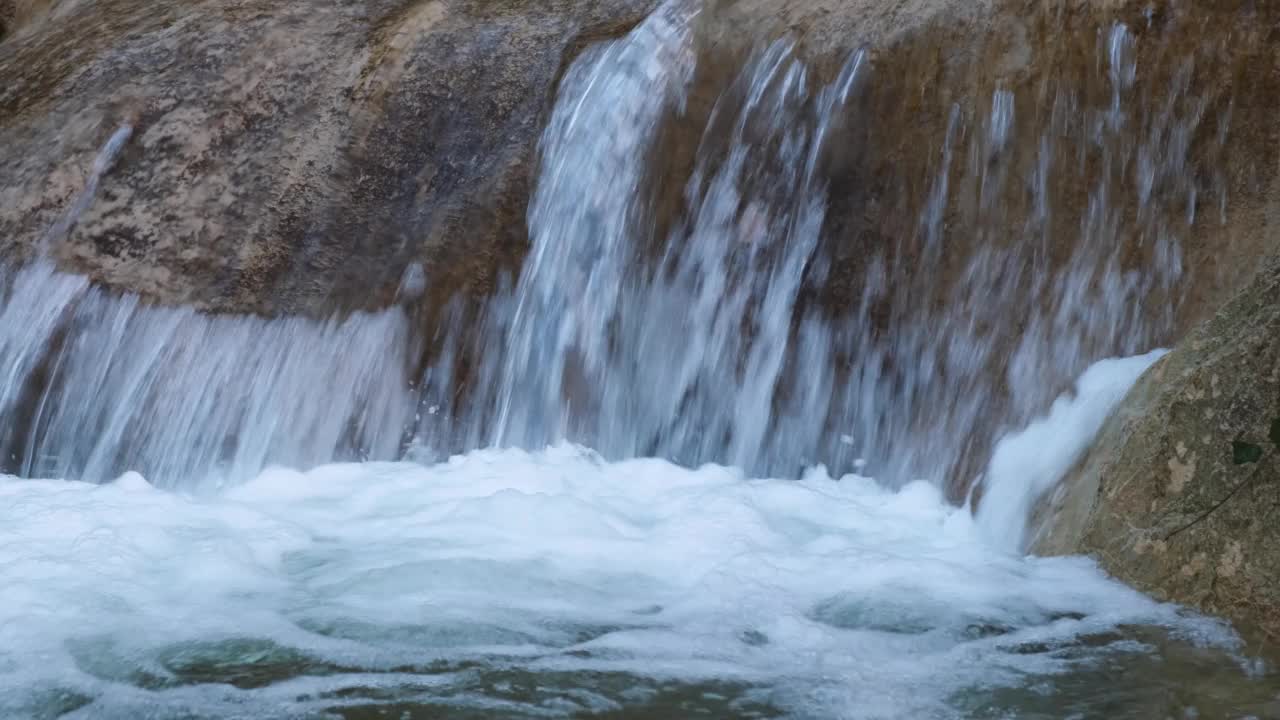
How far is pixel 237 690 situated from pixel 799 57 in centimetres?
355

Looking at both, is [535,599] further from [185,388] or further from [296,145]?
[296,145]

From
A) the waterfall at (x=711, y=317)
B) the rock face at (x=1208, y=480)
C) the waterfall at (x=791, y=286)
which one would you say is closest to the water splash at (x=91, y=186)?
the waterfall at (x=711, y=317)

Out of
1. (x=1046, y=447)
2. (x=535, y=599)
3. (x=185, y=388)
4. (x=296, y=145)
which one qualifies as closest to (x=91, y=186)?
(x=296, y=145)

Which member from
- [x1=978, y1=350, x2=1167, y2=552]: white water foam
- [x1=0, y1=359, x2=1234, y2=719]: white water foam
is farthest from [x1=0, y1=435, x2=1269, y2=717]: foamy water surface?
[x1=978, y1=350, x2=1167, y2=552]: white water foam

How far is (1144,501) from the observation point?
340cm

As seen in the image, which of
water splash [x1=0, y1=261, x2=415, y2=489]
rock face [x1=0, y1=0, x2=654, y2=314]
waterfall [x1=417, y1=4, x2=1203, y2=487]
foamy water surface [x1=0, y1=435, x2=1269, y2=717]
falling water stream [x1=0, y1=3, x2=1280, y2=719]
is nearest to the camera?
foamy water surface [x1=0, y1=435, x2=1269, y2=717]

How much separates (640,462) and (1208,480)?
7.56 ft

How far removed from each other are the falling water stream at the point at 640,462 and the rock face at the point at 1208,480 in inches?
4.0

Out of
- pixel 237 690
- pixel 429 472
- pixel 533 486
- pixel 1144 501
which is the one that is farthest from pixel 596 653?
pixel 429 472

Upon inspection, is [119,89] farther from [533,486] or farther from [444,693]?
[444,693]

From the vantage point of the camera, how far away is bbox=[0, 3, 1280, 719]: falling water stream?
2.85m

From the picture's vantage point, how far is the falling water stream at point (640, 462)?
9.34 ft

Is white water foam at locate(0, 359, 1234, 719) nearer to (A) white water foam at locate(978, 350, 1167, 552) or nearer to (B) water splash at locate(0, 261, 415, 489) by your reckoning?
(A) white water foam at locate(978, 350, 1167, 552)

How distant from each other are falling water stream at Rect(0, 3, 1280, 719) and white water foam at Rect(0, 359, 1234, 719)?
1 cm
